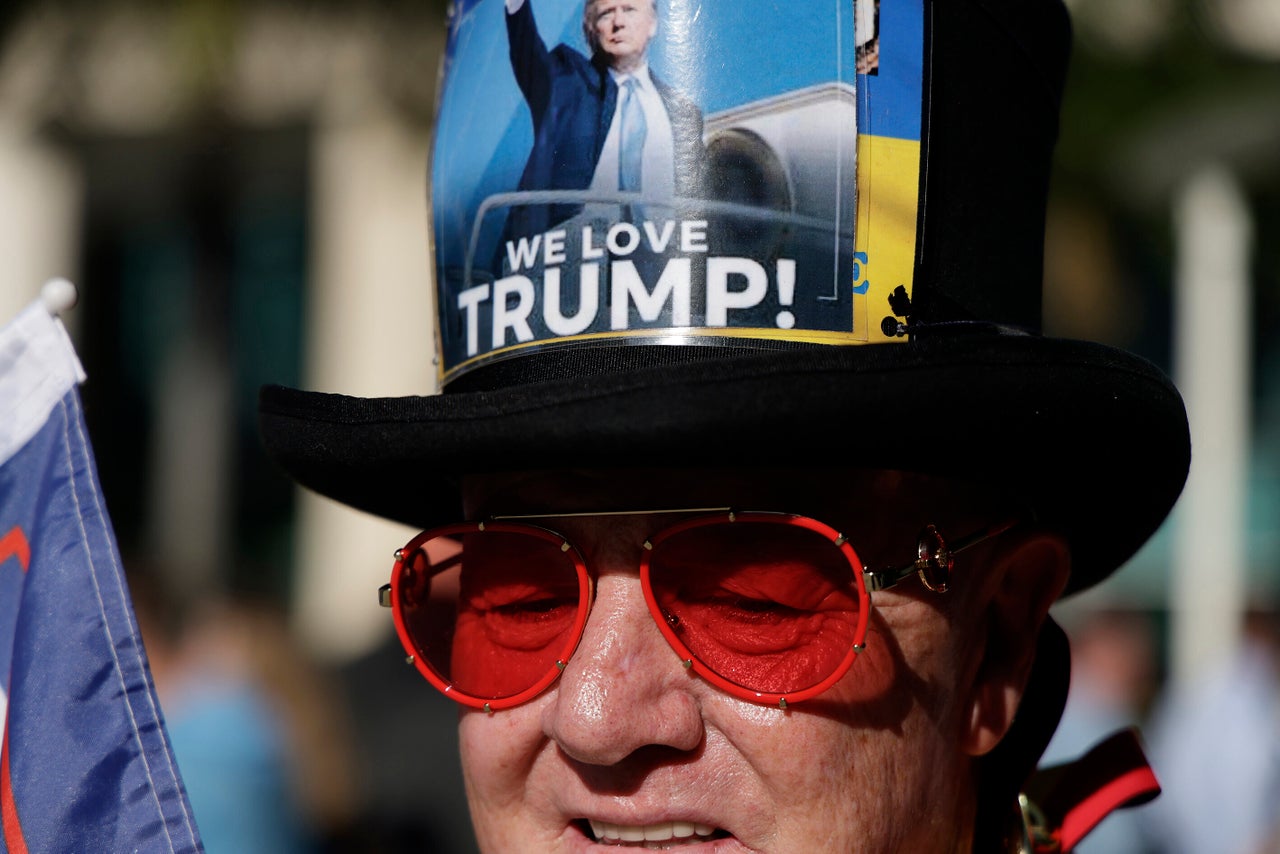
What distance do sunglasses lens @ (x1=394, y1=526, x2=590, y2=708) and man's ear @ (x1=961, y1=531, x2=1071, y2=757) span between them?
21.7 inches

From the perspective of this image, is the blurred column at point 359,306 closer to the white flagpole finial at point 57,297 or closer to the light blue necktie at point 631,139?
the white flagpole finial at point 57,297

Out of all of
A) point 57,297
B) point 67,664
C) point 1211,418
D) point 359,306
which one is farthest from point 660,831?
point 1211,418

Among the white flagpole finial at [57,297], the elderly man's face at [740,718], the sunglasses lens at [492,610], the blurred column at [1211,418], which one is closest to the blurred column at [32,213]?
the blurred column at [1211,418]

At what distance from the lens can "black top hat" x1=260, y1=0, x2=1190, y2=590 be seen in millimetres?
1502

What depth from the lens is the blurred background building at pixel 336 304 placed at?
5.51 meters

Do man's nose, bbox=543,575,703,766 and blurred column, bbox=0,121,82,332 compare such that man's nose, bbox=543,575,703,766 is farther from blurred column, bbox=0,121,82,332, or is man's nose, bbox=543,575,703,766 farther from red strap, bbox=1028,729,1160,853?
blurred column, bbox=0,121,82,332

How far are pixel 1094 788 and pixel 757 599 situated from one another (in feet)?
2.75

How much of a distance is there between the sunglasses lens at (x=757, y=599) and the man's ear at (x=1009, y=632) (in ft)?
0.90

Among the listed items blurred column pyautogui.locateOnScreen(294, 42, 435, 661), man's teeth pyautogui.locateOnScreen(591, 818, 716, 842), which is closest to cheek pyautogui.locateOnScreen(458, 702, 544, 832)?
man's teeth pyautogui.locateOnScreen(591, 818, 716, 842)

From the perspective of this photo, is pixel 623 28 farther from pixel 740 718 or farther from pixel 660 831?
pixel 660 831

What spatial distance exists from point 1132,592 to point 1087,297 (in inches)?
84.6

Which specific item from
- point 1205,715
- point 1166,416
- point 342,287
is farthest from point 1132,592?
point 1166,416

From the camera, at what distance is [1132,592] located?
9.31 meters

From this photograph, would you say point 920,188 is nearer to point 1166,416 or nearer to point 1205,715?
point 1166,416
